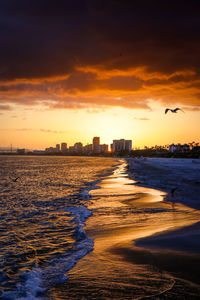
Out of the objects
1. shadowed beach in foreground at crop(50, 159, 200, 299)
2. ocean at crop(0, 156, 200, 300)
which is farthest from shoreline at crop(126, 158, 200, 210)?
shadowed beach in foreground at crop(50, 159, 200, 299)

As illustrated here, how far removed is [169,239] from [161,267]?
2025mm

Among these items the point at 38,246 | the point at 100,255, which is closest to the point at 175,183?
the point at 100,255

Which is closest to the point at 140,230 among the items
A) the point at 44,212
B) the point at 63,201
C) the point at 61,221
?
the point at 61,221

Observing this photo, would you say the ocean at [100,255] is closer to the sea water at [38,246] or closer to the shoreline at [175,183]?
the sea water at [38,246]

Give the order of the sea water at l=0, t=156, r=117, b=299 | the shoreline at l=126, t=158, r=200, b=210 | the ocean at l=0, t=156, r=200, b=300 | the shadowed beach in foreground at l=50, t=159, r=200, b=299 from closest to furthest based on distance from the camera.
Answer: the shadowed beach in foreground at l=50, t=159, r=200, b=299 < the ocean at l=0, t=156, r=200, b=300 < the sea water at l=0, t=156, r=117, b=299 < the shoreline at l=126, t=158, r=200, b=210

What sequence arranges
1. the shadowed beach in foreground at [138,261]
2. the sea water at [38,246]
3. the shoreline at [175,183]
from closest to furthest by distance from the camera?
the shadowed beach in foreground at [138,261], the sea water at [38,246], the shoreline at [175,183]

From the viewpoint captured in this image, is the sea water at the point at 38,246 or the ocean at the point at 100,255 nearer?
the ocean at the point at 100,255

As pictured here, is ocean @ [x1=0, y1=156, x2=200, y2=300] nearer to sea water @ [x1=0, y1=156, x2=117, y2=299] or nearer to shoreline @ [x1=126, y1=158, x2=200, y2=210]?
sea water @ [x1=0, y1=156, x2=117, y2=299]

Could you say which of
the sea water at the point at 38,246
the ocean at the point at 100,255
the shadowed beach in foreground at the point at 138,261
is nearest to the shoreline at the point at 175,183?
the ocean at the point at 100,255

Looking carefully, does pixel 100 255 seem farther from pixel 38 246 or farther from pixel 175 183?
pixel 175 183

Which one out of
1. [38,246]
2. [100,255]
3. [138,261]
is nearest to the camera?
[138,261]

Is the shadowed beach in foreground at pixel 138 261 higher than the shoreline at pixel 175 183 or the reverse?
higher

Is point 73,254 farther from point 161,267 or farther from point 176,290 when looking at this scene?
point 176,290

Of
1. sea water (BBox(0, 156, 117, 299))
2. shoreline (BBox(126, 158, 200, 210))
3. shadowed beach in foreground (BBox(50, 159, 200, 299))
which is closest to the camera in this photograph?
shadowed beach in foreground (BBox(50, 159, 200, 299))
